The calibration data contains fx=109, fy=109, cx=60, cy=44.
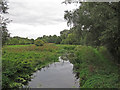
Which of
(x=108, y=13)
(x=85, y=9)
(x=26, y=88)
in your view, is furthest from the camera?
(x=85, y=9)

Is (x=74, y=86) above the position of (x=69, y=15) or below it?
below

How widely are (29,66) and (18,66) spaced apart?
165cm

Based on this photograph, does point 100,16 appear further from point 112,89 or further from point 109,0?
point 112,89

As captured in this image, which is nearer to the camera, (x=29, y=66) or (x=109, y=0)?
(x=109, y=0)

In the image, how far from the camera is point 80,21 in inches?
339

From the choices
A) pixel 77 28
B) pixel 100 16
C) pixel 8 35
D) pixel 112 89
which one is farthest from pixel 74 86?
pixel 8 35

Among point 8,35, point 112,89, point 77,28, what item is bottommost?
point 112,89

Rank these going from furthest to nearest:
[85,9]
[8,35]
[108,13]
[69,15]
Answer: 1. [69,15]
2. [85,9]
3. [8,35]
4. [108,13]

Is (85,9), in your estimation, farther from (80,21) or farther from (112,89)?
(112,89)

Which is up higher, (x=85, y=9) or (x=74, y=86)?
(x=85, y=9)

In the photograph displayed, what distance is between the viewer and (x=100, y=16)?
6500mm

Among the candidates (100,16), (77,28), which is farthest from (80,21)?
(100,16)

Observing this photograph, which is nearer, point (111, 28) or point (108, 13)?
point (111, 28)

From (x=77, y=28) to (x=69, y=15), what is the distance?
1252mm
